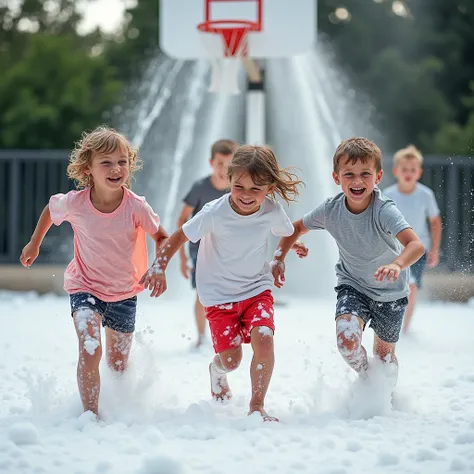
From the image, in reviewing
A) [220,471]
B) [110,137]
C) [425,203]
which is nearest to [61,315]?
[425,203]

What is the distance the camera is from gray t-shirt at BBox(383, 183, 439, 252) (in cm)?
621

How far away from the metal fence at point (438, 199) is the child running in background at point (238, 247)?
5.91 metres

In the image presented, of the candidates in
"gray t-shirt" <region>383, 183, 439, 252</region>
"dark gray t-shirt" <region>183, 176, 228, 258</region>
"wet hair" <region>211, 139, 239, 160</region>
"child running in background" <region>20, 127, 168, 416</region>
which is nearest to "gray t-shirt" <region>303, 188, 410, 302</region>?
"child running in background" <region>20, 127, 168, 416</region>

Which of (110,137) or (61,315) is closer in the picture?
(110,137)

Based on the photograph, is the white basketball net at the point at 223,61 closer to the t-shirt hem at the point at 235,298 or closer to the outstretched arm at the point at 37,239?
the outstretched arm at the point at 37,239

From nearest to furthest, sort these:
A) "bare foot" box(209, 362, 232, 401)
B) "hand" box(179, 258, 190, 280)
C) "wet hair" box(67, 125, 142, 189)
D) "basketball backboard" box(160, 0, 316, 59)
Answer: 1. "wet hair" box(67, 125, 142, 189)
2. "bare foot" box(209, 362, 232, 401)
3. "hand" box(179, 258, 190, 280)
4. "basketball backboard" box(160, 0, 316, 59)

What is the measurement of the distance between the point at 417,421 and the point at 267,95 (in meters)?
8.44

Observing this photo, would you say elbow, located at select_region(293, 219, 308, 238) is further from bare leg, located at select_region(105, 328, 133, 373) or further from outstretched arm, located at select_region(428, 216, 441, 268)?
outstretched arm, located at select_region(428, 216, 441, 268)

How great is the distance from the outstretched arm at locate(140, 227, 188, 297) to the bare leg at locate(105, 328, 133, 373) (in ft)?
1.32

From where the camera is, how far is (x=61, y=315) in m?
7.41

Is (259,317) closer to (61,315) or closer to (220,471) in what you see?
(220,471)

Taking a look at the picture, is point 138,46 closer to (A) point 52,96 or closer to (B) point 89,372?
(A) point 52,96

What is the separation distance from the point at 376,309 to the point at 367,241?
31cm

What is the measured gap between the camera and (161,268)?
357 cm
